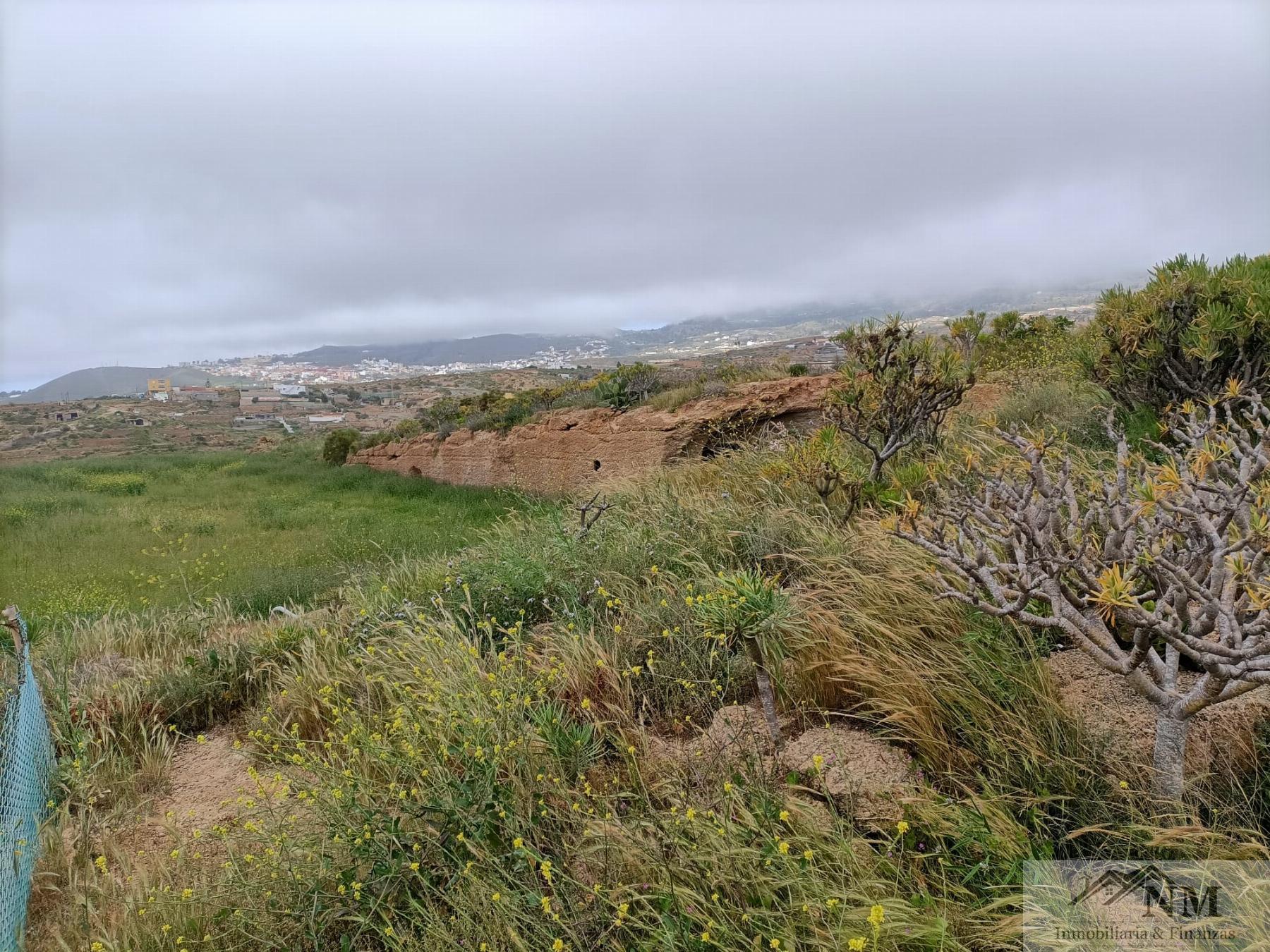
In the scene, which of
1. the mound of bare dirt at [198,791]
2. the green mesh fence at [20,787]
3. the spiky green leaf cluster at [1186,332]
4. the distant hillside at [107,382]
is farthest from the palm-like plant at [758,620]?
the distant hillside at [107,382]

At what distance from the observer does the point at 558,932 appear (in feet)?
6.48

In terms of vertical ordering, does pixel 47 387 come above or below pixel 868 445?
above

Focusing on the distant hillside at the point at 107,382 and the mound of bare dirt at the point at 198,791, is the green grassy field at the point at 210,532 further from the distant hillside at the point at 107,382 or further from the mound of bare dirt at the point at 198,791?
the distant hillside at the point at 107,382

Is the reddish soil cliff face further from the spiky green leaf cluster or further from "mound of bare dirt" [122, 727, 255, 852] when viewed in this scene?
"mound of bare dirt" [122, 727, 255, 852]

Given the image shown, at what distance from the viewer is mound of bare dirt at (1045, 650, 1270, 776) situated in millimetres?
1975

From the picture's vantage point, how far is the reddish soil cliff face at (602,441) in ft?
32.8


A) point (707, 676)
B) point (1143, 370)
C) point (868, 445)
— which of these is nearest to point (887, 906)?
point (707, 676)

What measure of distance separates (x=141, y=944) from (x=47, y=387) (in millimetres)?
87225

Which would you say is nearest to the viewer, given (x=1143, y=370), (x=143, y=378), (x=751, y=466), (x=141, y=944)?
(x=141, y=944)

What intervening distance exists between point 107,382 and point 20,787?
6675 centimetres

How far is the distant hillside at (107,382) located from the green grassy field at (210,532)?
118ft

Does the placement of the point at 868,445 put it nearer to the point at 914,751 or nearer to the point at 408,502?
the point at 914,751

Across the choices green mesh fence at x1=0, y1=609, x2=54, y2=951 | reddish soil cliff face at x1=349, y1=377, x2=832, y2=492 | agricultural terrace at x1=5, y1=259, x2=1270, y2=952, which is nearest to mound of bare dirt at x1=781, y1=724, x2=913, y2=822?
agricultural terrace at x1=5, y1=259, x2=1270, y2=952

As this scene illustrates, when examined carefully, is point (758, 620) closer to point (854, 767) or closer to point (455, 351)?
point (854, 767)
